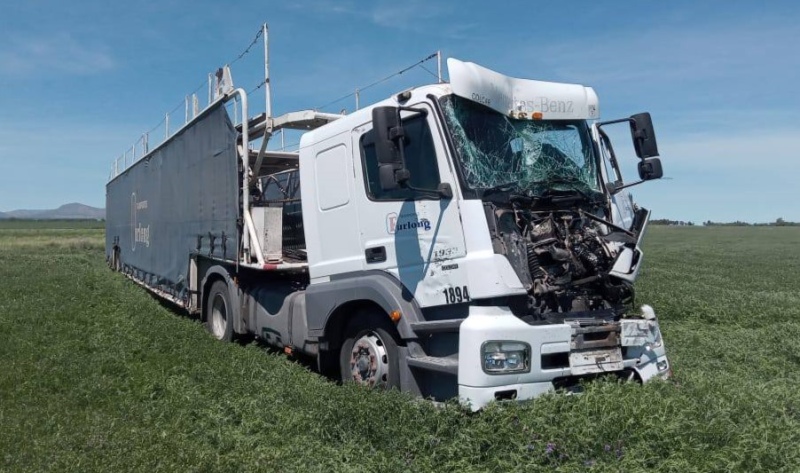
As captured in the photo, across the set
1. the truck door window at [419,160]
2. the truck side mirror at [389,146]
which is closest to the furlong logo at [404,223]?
the truck door window at [419,160]

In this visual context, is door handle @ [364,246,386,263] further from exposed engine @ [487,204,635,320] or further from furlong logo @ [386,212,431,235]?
exposed engine @ [487,204,635,320]

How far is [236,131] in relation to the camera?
29.1 ft

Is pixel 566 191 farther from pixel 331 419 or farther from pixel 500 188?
pixel 331 419

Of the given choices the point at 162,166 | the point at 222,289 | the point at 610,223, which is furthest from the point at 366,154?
the point at 162,166

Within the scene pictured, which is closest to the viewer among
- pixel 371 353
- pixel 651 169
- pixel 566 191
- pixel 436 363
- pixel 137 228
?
pixel 436 363

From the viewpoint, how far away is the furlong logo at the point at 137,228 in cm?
1568

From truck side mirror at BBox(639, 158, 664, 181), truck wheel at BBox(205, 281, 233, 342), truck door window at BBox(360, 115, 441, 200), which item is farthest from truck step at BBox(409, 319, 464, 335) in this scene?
truck wheel at BBox(205, 281, 233, 342)

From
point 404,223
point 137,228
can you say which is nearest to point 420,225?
point 404,223

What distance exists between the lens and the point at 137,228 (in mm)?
17125

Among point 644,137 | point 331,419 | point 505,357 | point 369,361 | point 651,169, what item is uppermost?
point 644,137

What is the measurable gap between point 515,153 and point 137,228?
544 inches

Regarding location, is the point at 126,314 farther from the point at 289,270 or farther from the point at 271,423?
the point at 271,423

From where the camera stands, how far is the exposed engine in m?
5.16

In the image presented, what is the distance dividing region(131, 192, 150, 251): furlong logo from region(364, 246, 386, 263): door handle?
10.6 meters
